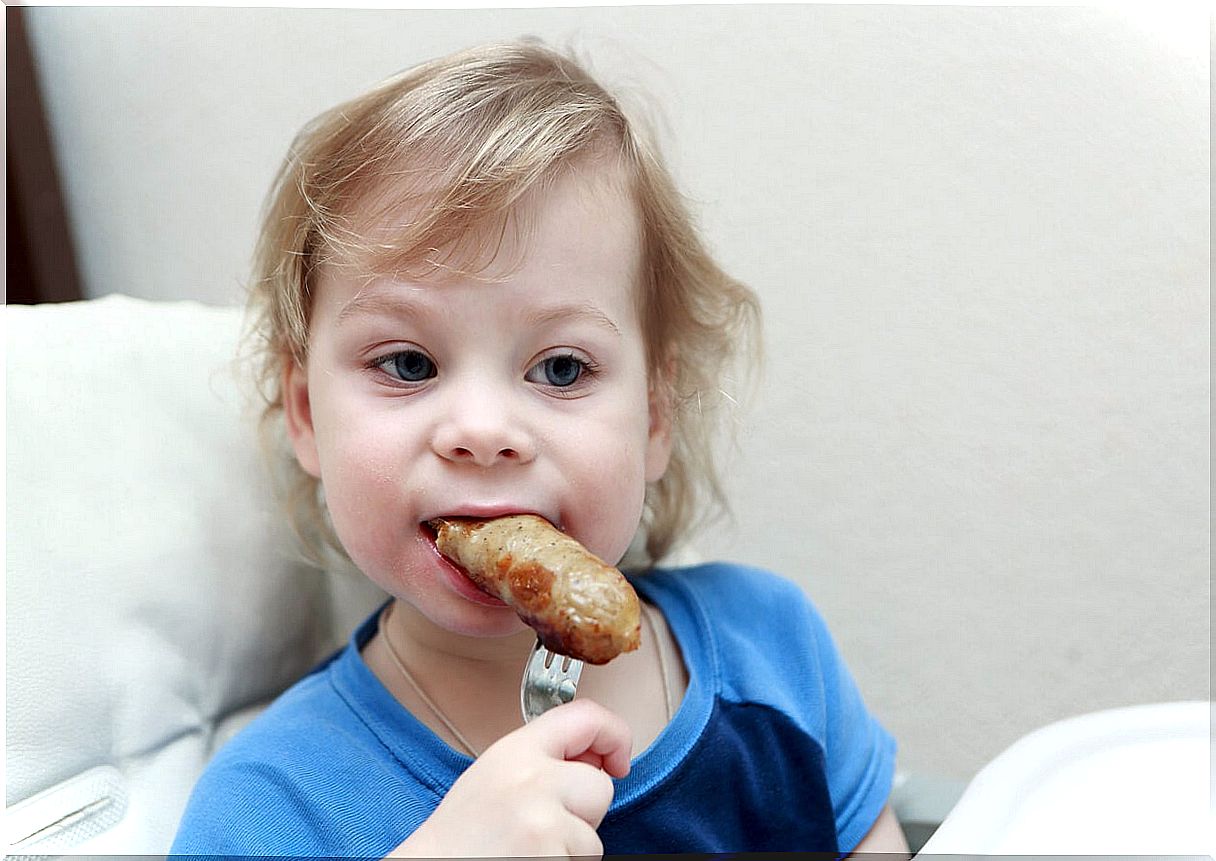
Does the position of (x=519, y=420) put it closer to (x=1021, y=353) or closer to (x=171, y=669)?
(x=171, y=669)

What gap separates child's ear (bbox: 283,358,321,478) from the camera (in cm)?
88

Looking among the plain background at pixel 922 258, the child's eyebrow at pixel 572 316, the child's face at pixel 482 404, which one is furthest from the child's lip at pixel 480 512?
the plain background at pixel 922 258

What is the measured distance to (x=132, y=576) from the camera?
0.87 m

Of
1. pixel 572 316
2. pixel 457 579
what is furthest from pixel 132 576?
pixel 572 316

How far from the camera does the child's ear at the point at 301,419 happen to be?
34.5 inches

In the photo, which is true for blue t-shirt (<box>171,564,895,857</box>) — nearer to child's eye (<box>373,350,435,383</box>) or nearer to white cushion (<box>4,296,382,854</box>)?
white cushion (<box>4,296,382,854</box>)

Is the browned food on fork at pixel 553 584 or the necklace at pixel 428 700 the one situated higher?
the browned food on fork at pixel 553 584

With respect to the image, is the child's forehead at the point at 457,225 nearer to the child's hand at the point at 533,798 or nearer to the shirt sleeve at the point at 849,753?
the child's hand at the point at 533,798

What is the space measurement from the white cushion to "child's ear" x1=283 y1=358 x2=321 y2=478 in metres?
0.11

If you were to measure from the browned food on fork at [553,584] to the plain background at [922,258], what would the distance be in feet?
1.59

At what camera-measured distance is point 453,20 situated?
1.10 meters

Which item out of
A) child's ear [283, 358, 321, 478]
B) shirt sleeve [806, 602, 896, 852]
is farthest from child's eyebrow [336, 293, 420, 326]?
shirt sleeve [806, 602, 896, 852]

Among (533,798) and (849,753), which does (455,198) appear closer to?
(533,798)

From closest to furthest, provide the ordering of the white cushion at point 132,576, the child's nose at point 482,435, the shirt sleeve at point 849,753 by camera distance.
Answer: the child's nose at point 482,435, the white cushion at point 132,576, the shirt sleeve at point 849,753
